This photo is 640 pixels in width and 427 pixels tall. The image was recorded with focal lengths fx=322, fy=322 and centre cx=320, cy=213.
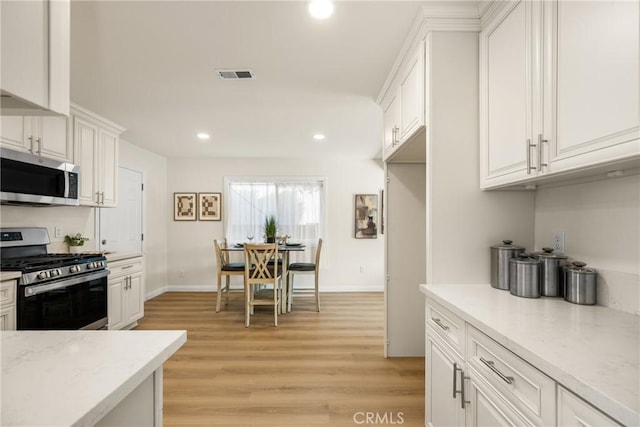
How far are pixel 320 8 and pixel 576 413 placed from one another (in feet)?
6.55

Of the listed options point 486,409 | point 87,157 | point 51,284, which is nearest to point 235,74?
point 87,157

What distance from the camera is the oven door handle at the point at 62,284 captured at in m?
2.35

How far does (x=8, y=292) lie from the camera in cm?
223

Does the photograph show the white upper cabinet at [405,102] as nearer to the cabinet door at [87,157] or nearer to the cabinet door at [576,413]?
the cabinet door at [576,413]

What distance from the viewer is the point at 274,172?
5.96 m

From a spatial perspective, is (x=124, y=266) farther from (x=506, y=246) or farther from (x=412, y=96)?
(x=506, y=246)

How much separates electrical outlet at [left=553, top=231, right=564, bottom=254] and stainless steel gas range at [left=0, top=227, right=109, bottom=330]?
3.43 m

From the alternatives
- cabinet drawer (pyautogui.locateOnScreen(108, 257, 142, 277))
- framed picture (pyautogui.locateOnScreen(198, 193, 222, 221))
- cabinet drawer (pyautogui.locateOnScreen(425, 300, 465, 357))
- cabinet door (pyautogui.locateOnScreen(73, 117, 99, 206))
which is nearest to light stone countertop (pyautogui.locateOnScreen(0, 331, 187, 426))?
cabinet drawer (pyautogui.locateOnScreen(425, 300, 465, 357))

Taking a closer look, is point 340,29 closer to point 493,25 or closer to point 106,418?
point 493,25

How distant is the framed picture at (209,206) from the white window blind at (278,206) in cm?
15

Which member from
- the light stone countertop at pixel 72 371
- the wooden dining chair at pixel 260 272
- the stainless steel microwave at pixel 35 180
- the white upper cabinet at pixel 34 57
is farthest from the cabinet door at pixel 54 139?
the white upper cabinet at pixel 34 57

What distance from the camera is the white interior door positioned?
4.36 meters

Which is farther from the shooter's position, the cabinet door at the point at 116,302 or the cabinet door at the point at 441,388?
the cabinet door at the point at 116,302

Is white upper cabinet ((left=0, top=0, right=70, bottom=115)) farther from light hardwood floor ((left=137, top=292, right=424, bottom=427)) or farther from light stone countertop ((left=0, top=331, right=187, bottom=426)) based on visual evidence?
light hardwood floor ((left=137, top=292, right=424, bottom=427))
